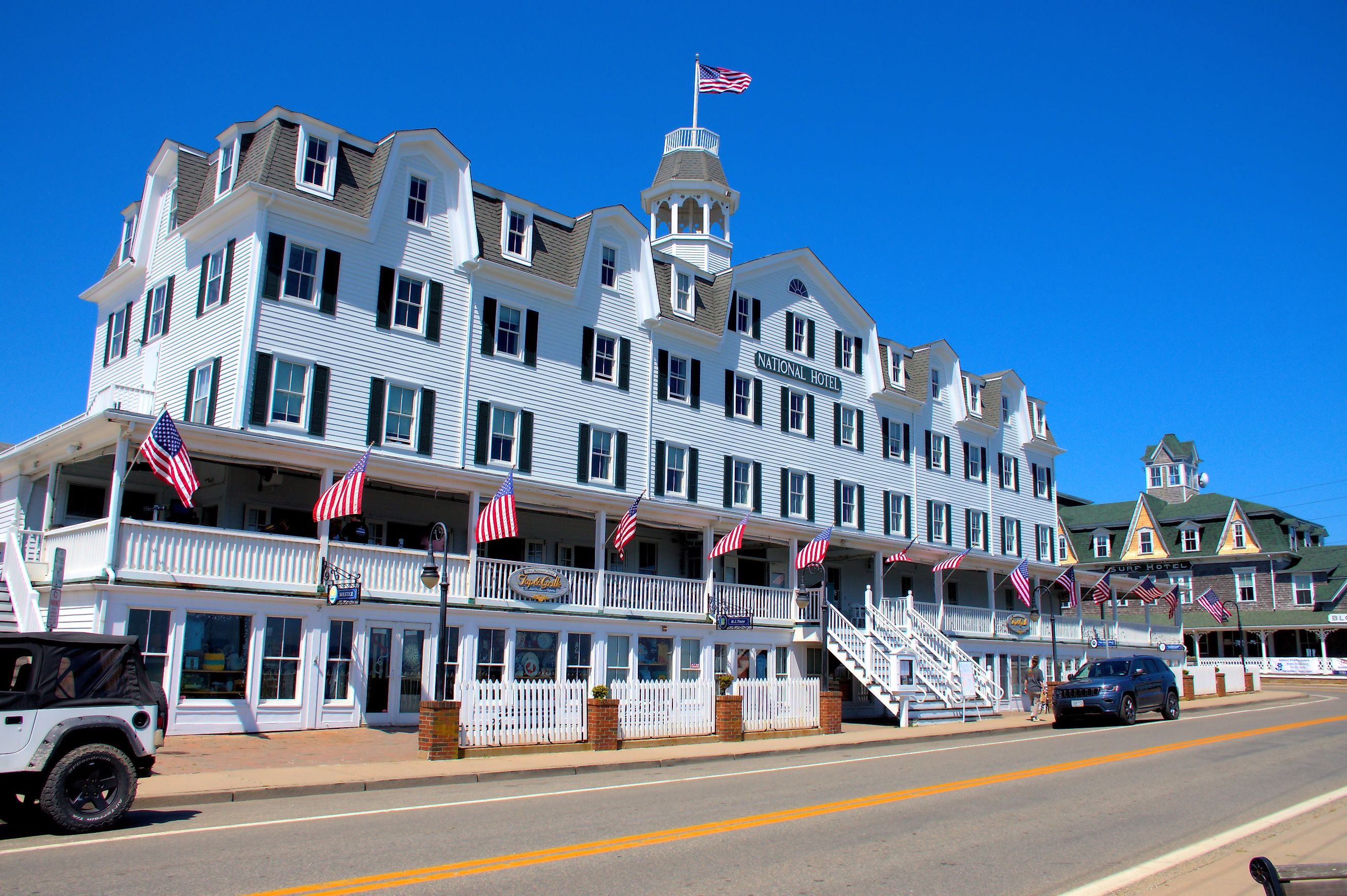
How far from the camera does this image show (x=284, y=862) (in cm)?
892

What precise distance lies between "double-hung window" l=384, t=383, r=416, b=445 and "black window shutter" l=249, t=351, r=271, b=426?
2915 mm

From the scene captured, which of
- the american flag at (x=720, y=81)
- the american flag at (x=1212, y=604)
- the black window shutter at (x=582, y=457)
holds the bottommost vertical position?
the american flag at (x=1212, y=604)

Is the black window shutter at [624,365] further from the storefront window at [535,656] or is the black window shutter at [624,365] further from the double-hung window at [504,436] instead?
the storefront window at [535,656]

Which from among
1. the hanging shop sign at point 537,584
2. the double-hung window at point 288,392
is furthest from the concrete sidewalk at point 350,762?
the double-hung window at point 288,392

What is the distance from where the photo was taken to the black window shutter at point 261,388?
22.7 metres

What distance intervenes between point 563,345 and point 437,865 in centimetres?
2163

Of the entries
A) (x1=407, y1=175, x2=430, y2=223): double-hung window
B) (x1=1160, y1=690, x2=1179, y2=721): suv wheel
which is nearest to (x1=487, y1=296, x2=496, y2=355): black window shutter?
(x1=407, y1=175, x2=430, y2=223): double-hung window

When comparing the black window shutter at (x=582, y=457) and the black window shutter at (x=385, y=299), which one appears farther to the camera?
the black window shutter at (x=582, y=457)

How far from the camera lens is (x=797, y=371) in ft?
122

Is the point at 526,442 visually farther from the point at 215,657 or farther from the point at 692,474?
the point at 215,657

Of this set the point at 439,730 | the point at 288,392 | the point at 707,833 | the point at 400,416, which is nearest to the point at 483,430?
the point at 400,416

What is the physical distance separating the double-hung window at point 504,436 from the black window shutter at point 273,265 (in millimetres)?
6236

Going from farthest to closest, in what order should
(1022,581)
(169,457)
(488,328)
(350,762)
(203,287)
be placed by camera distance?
(1022,581)
(488,328)
(203,287)
(169,457)
(350,762)

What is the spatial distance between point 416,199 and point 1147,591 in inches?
1286
